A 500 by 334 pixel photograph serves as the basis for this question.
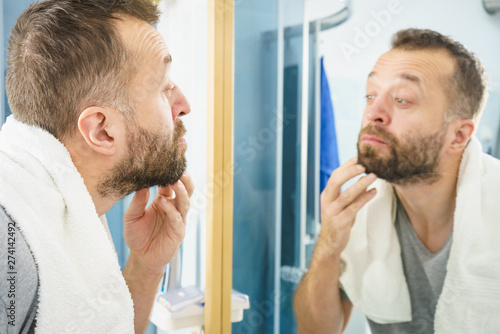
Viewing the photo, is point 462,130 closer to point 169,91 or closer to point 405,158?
point 405,158

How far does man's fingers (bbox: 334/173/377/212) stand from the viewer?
964 millimetres

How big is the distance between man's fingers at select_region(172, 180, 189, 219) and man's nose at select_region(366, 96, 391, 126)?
1.58 feet

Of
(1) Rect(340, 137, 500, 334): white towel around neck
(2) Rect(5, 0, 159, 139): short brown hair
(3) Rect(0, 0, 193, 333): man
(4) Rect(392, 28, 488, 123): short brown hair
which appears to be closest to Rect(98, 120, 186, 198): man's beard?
(3) Rect(0, 0, 193, 333): man

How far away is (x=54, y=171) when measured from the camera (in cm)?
81


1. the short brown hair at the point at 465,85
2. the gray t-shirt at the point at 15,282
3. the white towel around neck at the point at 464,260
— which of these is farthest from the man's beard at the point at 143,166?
the short brown hair at the point at 465,85

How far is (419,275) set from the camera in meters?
0.93

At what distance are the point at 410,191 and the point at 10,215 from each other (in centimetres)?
77

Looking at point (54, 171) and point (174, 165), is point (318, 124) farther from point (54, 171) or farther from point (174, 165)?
point (54, 171)

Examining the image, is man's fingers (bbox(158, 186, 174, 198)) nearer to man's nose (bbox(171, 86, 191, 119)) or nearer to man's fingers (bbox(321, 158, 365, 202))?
man's nose (bbox(171, 86, 191, 119))

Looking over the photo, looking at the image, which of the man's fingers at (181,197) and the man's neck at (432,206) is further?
the man's fingers at (181,197)

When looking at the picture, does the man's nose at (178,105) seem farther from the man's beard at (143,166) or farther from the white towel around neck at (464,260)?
the white towel around neck at (464,260)

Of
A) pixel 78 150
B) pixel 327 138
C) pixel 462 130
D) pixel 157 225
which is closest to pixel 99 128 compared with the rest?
pixel 78 150

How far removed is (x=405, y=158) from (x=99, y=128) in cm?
64

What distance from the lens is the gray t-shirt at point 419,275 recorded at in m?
0.90
